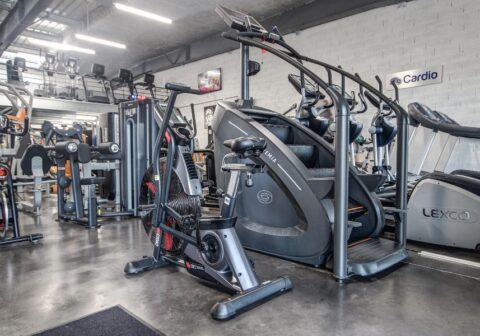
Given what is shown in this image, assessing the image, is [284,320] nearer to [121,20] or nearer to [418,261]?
[418,261]

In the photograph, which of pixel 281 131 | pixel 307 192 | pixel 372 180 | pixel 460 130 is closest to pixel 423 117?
pixel 460 130

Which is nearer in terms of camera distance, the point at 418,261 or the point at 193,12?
the point at 418,261

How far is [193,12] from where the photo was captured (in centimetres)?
922

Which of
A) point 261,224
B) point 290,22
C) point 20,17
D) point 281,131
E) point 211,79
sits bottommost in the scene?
point 261,224

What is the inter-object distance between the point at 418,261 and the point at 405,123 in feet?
3.78

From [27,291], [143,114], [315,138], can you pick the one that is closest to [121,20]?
[143,114]

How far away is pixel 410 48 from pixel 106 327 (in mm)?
7308

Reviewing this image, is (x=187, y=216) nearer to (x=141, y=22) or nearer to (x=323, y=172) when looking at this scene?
(x=323, y=172)

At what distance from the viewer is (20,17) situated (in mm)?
8688

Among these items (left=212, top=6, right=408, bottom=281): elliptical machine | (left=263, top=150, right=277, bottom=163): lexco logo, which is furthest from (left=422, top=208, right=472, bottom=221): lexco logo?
(left=263, top=150, right=277, bottom=163): lexco logo

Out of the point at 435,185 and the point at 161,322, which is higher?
the point at 435,185

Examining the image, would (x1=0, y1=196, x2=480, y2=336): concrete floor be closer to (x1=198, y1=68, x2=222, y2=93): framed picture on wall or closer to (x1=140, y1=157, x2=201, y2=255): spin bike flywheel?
(x1=140, y1=157, x2=201, y2=255): spin bike flywheel

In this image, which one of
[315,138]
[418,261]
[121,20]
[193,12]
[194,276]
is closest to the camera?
[194,276]

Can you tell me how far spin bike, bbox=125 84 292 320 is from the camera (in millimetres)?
1937
